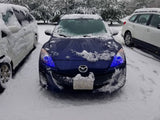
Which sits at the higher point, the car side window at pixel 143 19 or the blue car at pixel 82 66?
the blue car at pixel 82 66

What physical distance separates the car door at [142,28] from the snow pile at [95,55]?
12.0 ft

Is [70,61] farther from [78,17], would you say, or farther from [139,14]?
[139,14]

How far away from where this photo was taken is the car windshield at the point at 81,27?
13.9ft

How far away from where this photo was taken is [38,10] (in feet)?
53.9

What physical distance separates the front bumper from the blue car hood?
0.16 m

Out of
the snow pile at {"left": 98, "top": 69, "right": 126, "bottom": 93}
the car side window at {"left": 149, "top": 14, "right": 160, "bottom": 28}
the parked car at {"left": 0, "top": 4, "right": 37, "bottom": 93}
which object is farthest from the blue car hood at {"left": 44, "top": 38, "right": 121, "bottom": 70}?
the car side window at {"left": 149, "top": 14, "right": 160, "bottom": 28}

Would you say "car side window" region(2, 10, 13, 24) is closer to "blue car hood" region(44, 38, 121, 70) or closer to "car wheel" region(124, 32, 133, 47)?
"blue car hood" region(44, 38, 121, 70)

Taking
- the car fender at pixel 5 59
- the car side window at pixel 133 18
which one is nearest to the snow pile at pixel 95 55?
the car fender at pixel 5 59

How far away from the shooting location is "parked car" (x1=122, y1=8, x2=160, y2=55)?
6.00m

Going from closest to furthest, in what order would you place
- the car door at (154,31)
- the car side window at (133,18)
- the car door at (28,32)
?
the car door at (28,32), the car door at (154,31), the car side window at (133,18)

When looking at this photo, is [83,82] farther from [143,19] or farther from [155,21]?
[143,19]

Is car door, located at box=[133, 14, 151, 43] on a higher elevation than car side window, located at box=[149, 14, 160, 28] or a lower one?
lower

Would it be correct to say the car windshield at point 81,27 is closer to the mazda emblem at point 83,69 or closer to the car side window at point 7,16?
the car side window at point 7,16

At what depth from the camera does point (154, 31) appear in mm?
6020
